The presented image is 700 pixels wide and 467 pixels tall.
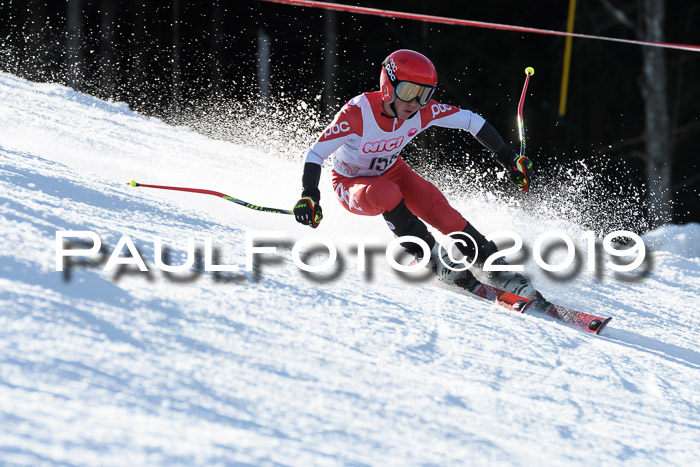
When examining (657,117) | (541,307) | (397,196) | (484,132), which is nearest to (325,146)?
(397,196)

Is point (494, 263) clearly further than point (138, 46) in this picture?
A: No

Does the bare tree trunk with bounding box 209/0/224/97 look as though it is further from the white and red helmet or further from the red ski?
the red ski

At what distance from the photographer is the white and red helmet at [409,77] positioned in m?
3.19

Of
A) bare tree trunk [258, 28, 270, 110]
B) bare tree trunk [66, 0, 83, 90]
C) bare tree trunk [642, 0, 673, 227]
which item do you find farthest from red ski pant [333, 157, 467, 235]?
bare tree trunk [66, 0, 83, 90]

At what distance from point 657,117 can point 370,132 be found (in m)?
7.64

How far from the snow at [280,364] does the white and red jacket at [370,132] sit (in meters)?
0.40

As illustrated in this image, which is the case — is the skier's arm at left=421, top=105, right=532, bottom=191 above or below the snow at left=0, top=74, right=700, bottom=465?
above

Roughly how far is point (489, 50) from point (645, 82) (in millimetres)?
3994

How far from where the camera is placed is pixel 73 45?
11.6 meters

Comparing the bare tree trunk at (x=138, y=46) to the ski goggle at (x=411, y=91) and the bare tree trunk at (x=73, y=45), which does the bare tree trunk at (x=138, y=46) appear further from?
the ski goggle at (x=411, y=91)

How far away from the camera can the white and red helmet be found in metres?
3.19

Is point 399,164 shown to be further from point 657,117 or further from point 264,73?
point 264,73

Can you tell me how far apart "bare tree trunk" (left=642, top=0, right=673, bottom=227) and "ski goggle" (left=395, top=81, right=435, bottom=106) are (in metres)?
7.27

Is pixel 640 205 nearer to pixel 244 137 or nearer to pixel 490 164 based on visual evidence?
pixel 490 164
